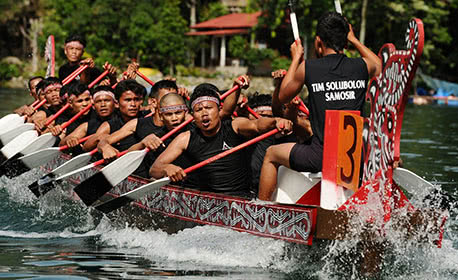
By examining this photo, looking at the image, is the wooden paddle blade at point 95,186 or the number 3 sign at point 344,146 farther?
the wooden paddle blade at point 95,186

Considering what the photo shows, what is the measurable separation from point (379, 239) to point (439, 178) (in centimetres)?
674

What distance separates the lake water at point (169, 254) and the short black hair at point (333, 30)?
173 centimetres

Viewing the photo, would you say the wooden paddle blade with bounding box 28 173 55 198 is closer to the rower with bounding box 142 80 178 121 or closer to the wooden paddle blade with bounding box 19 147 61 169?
the wooden paddle blade with bounding box 19 147 61 169

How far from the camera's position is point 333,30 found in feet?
19.8

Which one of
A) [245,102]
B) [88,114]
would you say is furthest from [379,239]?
[88,114]

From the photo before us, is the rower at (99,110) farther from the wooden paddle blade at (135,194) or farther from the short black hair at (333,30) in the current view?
the short black hair at (333,30)

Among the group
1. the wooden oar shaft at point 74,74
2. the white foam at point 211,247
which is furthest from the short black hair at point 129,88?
the wooden oar shaft at point 74,74

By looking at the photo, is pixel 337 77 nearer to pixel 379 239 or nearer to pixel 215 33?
pixel 379 239

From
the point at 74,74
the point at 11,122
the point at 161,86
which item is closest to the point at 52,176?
the point at 161,86

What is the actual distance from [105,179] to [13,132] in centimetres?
468

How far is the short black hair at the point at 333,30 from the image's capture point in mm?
6016

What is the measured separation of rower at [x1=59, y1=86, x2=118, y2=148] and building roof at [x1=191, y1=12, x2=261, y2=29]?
33.4 meters

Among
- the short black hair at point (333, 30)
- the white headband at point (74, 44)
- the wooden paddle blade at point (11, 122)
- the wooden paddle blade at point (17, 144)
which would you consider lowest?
the wooden paddle blade at point (17, 144)

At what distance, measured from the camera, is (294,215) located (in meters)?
5.76
